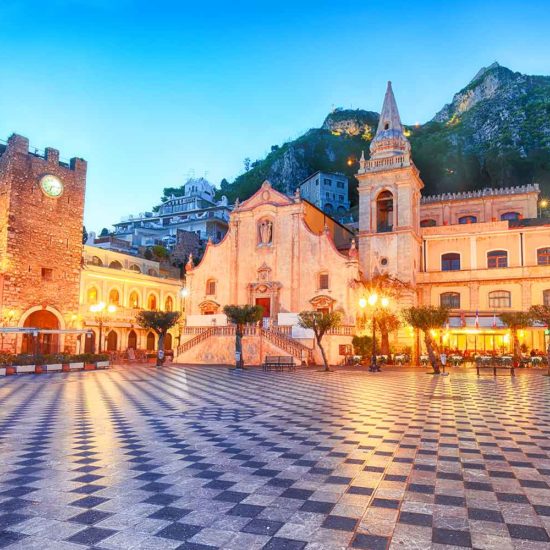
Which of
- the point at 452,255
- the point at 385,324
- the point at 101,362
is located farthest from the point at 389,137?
the point at 101,362

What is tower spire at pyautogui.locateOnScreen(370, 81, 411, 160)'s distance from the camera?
140ft

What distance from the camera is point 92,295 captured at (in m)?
42.8

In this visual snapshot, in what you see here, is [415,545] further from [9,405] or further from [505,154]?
[505,154]

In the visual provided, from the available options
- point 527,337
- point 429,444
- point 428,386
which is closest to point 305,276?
point 527,337

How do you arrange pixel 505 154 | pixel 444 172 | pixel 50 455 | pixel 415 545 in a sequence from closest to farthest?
pixel 415 545, pixel 50 455, pixel 505 154, pixel 444 172

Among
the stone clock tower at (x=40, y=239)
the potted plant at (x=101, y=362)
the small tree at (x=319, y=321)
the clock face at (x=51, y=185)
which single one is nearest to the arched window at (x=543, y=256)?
the small tree at (x=319, y=321)

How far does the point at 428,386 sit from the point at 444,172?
58.3 m

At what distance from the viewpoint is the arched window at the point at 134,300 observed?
47.0m

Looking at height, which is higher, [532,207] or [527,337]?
[532,207]

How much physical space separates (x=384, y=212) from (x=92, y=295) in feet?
89.7

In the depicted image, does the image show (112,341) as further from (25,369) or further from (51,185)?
(25,369)

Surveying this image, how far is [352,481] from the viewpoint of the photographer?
21.2 feet

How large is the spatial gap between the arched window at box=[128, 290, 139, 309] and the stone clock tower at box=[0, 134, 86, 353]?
26.7 ft

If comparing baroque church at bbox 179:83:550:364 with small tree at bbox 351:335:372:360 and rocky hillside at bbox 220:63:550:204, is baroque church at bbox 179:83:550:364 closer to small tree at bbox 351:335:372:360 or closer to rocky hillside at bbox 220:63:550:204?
small tree at bbox 351:335:372:360
